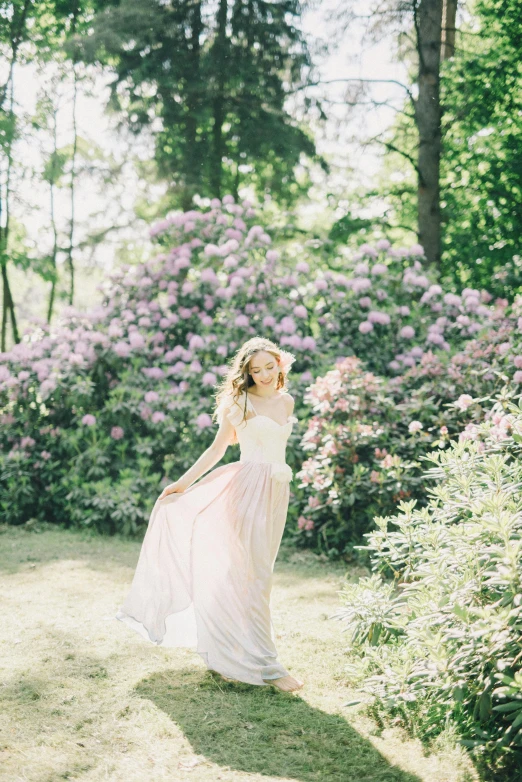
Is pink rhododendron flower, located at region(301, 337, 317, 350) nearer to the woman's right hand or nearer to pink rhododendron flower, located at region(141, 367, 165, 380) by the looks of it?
pink rhododendron flower, located at region(141, 367, 165, 380)

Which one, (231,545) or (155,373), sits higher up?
(155,373)

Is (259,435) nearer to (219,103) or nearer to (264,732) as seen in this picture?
(264,732)

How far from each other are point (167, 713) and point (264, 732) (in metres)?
0.46

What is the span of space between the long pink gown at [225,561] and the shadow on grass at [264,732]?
150 millimetres

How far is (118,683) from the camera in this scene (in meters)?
3.60

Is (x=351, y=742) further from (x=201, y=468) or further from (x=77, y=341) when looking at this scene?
(x=77, y=341)

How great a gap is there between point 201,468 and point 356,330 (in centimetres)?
434

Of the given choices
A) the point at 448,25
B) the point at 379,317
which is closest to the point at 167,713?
the point at 379,317

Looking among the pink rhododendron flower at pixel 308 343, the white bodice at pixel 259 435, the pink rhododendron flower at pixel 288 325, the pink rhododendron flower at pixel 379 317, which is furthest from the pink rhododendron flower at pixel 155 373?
the white bodice at pixel 259 435

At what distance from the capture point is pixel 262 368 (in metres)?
3.84

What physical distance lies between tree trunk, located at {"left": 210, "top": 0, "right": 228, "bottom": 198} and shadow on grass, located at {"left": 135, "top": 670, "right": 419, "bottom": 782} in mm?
8748

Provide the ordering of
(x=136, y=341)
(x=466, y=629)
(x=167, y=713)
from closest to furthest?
1. (x=466, y=629)
2. (x=167, y=713)
3. (x=136, y=341)

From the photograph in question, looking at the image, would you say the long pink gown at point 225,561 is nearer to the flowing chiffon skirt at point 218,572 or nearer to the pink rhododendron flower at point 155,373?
the flowing chiffon skirt at point 218,572

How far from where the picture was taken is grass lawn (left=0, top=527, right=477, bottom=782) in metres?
2.77
